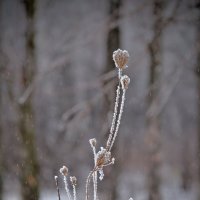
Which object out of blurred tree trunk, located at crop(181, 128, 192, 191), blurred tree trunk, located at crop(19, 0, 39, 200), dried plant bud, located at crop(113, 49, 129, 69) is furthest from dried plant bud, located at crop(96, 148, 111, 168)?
blurred tree trunk, located at crop(181, 128, 192, 191)

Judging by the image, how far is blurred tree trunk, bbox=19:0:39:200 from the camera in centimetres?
738

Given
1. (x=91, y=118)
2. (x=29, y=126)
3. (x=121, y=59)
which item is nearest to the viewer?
(x=121, y=59)

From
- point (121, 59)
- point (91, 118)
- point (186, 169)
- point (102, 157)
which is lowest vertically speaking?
point (102, 157)

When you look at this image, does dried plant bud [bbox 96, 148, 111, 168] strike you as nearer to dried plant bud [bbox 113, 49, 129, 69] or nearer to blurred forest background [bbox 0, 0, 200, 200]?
dried plant bud [bbox 113, 49, 129, 69]

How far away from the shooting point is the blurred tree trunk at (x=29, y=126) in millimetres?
7383

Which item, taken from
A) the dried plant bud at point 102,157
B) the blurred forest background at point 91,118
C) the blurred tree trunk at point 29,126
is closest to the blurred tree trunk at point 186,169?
the blurred forest background at point 91,118

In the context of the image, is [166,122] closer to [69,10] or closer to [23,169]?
[69,10]

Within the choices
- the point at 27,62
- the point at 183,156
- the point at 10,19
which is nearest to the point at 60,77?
the point at 10,19

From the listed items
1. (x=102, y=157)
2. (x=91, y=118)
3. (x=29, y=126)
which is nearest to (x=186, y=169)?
(x=91, y=118)

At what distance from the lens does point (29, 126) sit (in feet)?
24.5

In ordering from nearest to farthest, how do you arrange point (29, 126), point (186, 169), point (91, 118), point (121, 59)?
point (121, 59), point (29, 126), point (186, 169), point (91, 118)

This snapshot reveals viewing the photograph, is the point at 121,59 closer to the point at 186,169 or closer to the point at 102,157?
the point at 102,157

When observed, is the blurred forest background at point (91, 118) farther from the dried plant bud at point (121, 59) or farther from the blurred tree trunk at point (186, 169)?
the dried plant bud at point (121, 59)

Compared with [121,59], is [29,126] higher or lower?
higher
